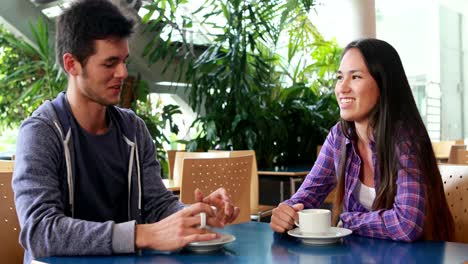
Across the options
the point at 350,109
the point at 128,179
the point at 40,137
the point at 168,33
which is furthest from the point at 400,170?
the point at 168,33

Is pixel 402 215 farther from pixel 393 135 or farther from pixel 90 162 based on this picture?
pixel 90 162

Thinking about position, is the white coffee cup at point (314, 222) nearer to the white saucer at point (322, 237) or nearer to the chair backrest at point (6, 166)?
the white saucer at point (322, 237)

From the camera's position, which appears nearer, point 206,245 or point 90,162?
point 206,245

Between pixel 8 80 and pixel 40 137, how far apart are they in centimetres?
409

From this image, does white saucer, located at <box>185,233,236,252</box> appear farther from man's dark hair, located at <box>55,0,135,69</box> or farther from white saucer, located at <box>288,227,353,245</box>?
man's dark hair, located at <box>55,0,135,69</box>

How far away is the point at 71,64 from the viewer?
165 centimetres

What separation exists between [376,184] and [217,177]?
138 centimetres

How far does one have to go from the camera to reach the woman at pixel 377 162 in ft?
5.31

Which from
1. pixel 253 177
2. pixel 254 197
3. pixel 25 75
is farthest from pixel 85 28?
pixel 25 75

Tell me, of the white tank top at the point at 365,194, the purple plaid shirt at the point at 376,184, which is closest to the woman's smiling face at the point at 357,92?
the purple plaid shirt at the point at 376,184

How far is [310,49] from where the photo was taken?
6.79 m

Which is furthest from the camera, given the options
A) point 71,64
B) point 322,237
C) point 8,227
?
point 8,227

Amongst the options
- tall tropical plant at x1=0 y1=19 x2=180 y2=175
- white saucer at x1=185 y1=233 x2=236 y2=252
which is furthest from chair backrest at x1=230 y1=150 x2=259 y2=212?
white saucer at x1=185 y1=233 x2=236 y2=252

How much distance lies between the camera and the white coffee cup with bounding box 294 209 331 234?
4.80 ft
